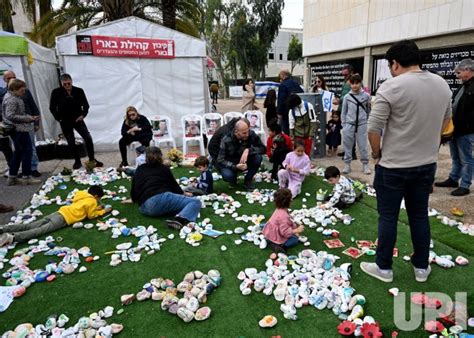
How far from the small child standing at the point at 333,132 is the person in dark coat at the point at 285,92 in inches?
43.2

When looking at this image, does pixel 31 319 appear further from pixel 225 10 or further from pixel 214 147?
pixel 225 10

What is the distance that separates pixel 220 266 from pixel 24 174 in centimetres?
476

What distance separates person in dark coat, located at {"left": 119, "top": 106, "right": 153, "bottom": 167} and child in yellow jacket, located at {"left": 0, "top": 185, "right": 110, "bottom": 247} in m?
2.64

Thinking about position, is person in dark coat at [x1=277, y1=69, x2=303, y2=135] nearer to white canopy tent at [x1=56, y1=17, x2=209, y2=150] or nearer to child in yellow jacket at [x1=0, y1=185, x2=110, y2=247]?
white canopy tent at [x1=56, y1=17, x2=209, y2=150]

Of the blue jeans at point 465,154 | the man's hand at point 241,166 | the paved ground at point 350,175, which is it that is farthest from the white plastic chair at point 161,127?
the blue jeans at point 465,154

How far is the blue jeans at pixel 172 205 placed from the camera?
433cm

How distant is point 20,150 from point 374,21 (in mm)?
12402

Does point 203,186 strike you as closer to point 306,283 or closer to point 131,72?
→ point 306,283

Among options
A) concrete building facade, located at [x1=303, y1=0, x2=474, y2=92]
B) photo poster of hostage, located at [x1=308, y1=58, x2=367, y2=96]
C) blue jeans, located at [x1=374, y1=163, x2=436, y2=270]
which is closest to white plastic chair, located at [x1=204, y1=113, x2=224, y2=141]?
Result: blue jeans, located at [x1=374, y1=163, x2=436, y2=270]

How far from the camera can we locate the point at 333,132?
26.2 ft

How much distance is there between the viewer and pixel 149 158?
4469 millimetres

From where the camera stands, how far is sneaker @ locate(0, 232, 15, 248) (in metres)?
3.75

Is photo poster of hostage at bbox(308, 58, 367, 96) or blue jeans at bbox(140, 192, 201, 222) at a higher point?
photo poster of hostage at bbox(308, 58, 367, 96)

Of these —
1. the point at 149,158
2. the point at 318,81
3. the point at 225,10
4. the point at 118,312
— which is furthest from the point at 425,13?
the point at 225,10
